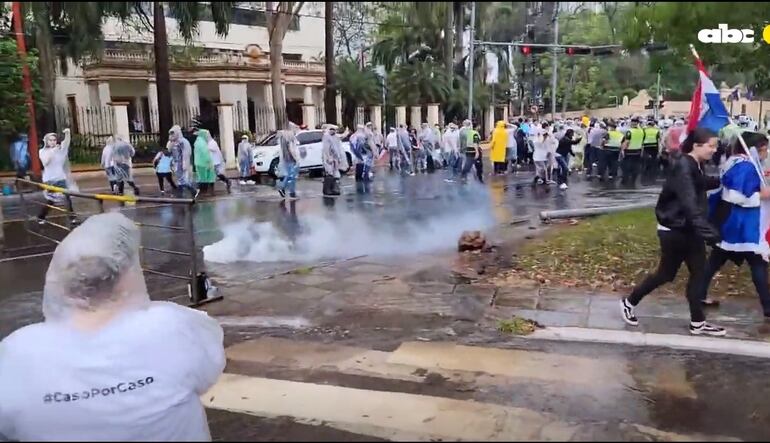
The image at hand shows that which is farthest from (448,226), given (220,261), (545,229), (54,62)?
(54,62)

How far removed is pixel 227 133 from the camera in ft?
54.5

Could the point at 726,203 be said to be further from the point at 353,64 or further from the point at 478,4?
the point at 478,4

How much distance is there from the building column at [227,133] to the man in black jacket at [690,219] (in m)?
8.48

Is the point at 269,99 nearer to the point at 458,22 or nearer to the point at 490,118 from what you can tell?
the point at 490,118

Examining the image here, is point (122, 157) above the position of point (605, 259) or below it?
above

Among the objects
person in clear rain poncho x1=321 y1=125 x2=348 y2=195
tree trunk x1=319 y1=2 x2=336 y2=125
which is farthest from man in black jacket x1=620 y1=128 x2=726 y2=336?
person in clear rain poncho x1=321 y1=125 x2=348 y2=195

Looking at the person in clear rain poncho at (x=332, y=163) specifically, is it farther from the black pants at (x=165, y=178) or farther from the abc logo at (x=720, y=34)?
the abc logo at (x=720, y=34)

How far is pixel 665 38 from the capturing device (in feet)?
11.6

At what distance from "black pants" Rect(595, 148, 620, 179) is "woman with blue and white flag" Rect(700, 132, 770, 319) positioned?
10.8 m

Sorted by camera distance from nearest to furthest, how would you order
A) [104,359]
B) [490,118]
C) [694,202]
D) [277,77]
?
[104,359] < [694,202] < [277,77] < [490,118]

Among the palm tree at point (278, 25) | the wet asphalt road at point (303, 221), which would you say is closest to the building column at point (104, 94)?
the wet asphalt road at point (303, 221)

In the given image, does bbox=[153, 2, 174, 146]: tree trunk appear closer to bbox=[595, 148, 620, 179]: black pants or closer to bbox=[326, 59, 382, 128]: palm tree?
bbox=[326, 59, 382, 128]: palm tree

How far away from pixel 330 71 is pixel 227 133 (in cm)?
1120

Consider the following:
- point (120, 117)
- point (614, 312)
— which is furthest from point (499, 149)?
point (614, 312)
